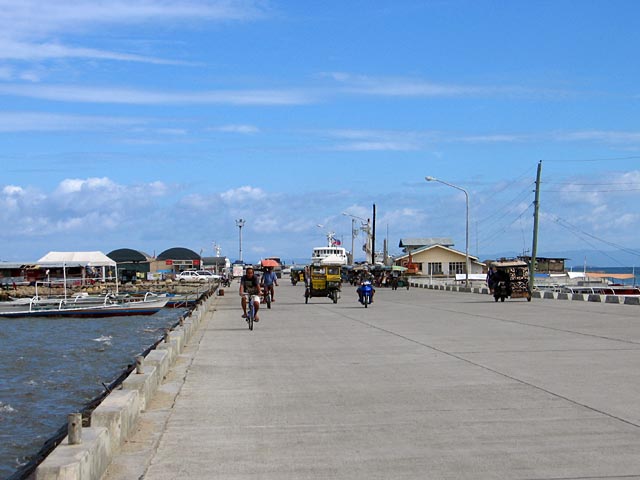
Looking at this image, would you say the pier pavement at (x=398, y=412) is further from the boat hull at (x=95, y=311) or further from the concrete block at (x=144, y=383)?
the boat hull at (x=95, y=311)

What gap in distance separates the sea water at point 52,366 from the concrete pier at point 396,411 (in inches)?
93.7

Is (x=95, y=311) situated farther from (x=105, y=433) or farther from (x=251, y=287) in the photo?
(x=105, y=433)

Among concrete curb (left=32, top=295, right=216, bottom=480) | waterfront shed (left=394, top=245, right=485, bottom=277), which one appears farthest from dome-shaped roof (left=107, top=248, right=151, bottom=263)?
concrete curb (left=32, top=295, right=216, bottom=480)

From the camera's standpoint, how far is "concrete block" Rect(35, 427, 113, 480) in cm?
588

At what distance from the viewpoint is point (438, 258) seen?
117250 mm

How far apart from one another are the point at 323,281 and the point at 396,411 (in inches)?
1305

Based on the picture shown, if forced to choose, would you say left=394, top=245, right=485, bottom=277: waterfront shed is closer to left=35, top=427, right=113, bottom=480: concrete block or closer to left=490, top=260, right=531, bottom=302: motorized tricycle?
left=490, top=260, right=531, bottom=302: motorized tricycle

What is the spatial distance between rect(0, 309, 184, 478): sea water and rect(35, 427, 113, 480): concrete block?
4.43 metres

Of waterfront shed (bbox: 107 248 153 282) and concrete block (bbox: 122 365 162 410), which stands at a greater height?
waterfront shed (bbox: 107 248 153 282)

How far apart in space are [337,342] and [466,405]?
951 cm

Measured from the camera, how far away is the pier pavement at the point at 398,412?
7.35 meters

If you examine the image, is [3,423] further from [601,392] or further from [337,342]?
[601,392]

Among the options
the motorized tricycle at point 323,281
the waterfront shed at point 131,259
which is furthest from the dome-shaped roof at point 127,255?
the motorized tricycle at point 323,281

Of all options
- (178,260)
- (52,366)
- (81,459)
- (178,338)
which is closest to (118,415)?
(81,459)
